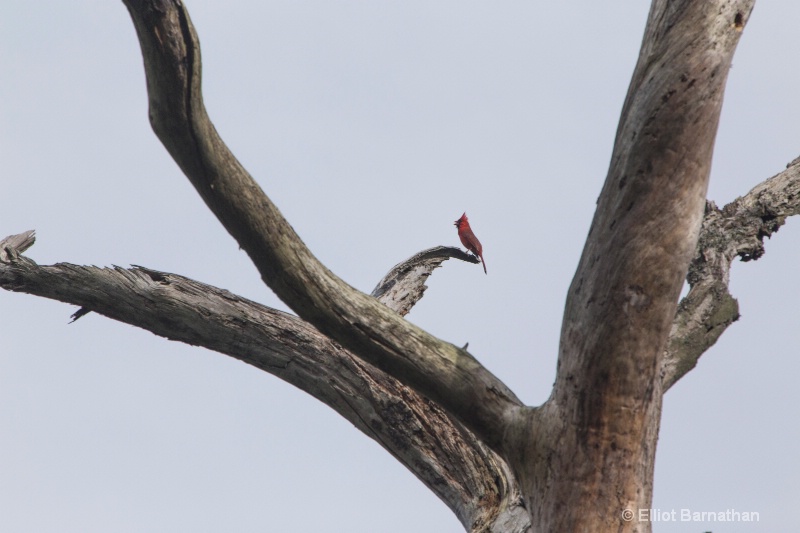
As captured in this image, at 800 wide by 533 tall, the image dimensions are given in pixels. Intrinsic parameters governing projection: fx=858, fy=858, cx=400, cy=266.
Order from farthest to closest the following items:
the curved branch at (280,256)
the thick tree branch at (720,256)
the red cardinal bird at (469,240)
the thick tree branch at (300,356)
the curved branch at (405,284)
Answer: the red cardinal bird at (469,240), the curved branch at (405,284), the thick tree branch at (300,356), the thick tree branch at (720,256), the curved branch at (280,256)

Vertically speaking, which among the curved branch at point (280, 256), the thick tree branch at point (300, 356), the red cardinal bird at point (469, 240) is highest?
the red cardinal bird at point (469, 240)

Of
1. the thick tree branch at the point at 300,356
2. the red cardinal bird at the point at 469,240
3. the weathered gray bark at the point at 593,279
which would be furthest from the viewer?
the red cardinal bird at the point at 469,240

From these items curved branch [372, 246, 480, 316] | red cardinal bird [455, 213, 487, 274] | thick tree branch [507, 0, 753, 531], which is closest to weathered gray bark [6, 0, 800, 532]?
thick tree branch [507, 0, 753, 531]

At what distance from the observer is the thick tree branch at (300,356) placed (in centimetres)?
466

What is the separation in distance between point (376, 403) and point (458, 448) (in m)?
0.51

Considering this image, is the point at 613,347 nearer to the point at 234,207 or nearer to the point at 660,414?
the point at 660,414

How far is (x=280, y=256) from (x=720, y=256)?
2756 mm

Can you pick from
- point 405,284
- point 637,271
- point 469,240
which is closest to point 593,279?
point 637,271

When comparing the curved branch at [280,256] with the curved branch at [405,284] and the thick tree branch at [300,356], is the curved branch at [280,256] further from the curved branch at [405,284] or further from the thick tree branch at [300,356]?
the curved branch at [405,284]

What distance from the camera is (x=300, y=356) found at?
16.0ft

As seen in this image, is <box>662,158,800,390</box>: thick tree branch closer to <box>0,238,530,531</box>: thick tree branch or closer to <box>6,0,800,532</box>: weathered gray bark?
<box>6,0,800,532</box>: weathered gray bark

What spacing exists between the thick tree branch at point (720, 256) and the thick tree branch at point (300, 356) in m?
1.15

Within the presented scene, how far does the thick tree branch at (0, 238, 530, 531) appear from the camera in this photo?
4.66 meters

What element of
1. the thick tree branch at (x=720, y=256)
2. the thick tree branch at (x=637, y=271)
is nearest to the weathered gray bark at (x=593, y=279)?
the thick tree branch at (x=637, y=271)
